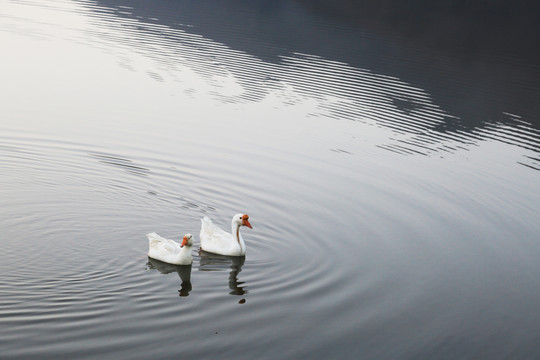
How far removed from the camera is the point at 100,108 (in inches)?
1212

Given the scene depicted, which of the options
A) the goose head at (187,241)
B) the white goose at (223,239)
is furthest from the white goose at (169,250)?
the white goose at (223,239)

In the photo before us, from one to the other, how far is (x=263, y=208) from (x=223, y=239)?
11.1 ft

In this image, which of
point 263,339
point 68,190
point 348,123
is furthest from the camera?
point 348,123

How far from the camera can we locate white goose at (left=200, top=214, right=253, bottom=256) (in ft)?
58.9

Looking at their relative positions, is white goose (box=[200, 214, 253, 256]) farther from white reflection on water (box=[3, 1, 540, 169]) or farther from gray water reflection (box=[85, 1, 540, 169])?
gray water reflection (box=[85, 1, 540, 169])

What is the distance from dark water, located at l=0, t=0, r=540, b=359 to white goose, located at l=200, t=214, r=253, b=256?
0.95ft

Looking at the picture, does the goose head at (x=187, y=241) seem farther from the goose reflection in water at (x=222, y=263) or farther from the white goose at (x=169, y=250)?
the goose reflection in water at (x=222, y=263)

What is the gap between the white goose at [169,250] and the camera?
56.2ft

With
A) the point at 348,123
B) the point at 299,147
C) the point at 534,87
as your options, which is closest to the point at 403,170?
the point at 299,147

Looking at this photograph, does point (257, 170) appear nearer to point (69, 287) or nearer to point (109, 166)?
point (109, 166)

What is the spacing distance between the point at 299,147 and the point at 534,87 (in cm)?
2466

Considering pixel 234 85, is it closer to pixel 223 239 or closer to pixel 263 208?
pixel 263 208

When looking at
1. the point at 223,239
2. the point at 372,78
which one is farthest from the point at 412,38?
the point at 223,239

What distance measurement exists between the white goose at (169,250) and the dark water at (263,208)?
21 centimetres
